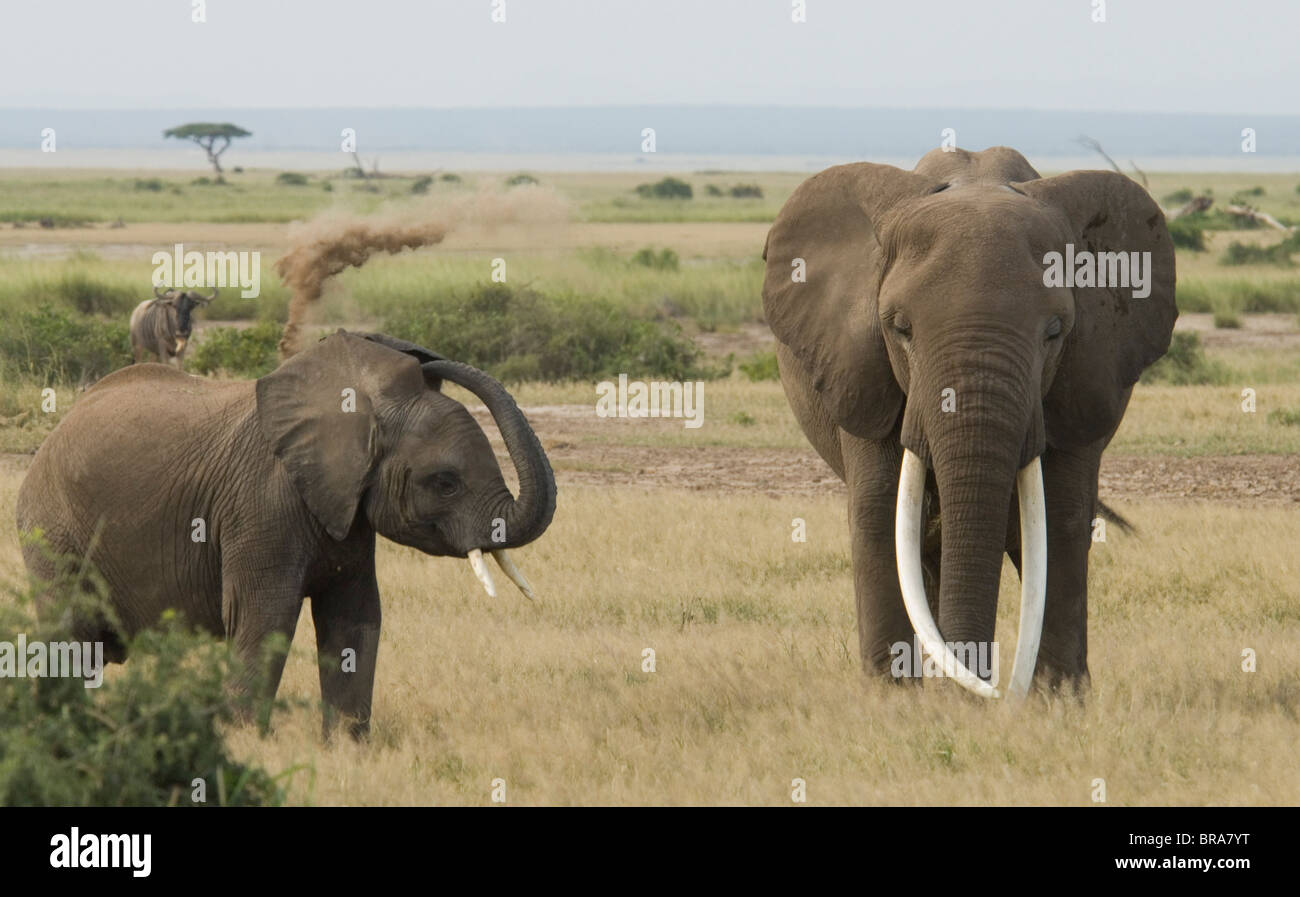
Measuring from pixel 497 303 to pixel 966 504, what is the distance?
626 inches

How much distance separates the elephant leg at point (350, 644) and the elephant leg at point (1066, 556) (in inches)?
103

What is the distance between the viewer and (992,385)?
620cm

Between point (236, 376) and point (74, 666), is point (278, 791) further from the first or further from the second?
point (236, 376)

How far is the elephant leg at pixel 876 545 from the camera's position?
7227 mm

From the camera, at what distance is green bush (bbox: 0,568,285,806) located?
508 centimetres

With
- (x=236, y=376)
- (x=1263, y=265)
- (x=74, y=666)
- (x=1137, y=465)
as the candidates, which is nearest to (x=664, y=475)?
(x=1137, y=465)

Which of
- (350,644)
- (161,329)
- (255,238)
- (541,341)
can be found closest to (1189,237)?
(541,341)

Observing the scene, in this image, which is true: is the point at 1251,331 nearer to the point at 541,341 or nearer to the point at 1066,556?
the point at 541,341

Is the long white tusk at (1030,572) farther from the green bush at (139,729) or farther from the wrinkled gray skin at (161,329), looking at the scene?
the wrinkled gray skin at (161,329)

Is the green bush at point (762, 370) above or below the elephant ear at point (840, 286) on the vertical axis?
below

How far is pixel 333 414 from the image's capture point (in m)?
6.90

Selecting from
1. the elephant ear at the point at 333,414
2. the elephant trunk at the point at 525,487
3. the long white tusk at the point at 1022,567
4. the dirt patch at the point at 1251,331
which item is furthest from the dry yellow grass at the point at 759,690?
the dirt patch at the point at 1251,331

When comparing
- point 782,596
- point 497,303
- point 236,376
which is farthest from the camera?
point 497,303
